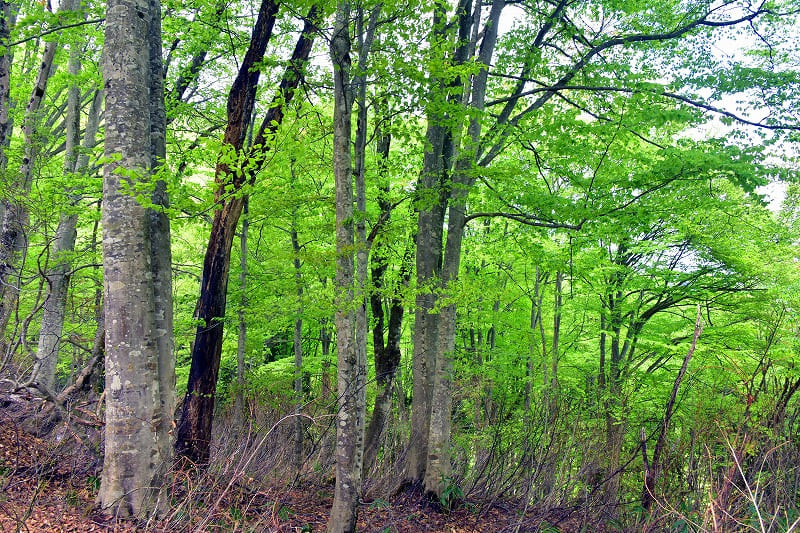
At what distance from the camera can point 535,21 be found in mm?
8469

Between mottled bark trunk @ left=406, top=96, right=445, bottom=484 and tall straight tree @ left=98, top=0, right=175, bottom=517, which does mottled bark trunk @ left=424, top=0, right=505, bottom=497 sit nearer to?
mottled bark trunk @ left=406, top=96, right=445, bottom=484

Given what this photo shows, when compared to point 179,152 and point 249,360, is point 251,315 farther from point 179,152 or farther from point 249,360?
point 249,360

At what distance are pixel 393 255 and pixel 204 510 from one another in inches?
316

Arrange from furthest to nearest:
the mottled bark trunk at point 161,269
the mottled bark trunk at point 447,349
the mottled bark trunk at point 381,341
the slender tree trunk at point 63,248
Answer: the mottled bark trunk at point 381,341 → the slender tree trunk at point 63,248 → the mottled bark trunk at point 447,349 → the mottled bark trunk at point 161,269

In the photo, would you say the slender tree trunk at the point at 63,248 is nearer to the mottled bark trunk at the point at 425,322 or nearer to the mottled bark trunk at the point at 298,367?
the mottled bark trunk at the point at 298,367

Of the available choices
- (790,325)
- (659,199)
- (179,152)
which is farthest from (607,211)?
(179,152)

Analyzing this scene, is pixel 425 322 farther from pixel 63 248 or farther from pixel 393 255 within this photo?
pixel 63 248

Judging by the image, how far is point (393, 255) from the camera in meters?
12.1

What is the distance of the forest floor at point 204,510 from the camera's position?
4.10 m

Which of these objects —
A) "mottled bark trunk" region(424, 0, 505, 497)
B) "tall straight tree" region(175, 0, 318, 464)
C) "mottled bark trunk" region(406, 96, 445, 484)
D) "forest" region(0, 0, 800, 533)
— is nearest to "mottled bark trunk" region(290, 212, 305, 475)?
"forest" region(0, 0, 800, 533)

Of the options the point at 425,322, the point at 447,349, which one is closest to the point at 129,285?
the point at 447,349

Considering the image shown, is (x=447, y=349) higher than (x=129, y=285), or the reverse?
(x=129, y=285)

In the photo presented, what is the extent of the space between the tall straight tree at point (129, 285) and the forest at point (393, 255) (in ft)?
0.06

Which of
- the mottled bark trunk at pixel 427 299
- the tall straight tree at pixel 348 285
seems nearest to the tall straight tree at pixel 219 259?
the tall straight tree at pixel 348 285
